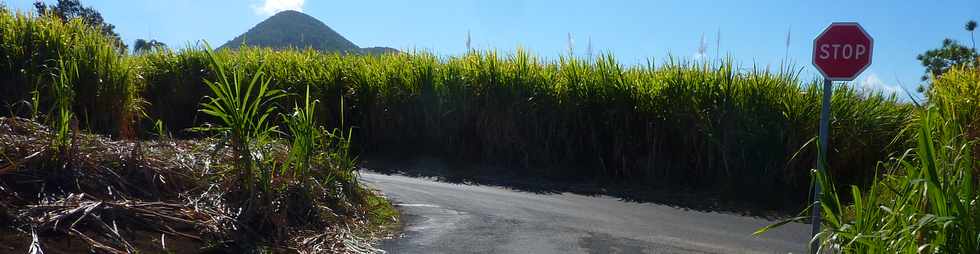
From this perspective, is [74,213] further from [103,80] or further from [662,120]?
[662,120]

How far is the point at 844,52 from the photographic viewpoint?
7090 millimetres

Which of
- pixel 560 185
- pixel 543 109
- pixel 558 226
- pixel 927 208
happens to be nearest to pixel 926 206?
pixel 927 208

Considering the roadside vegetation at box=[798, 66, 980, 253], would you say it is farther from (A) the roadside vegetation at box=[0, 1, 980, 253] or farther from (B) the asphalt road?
(B) the asphalt road

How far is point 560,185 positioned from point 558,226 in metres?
3.60

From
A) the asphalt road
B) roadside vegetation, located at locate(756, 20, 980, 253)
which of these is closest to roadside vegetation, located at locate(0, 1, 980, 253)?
roadside vegetation, located at locate(756, 20, 980, 253)

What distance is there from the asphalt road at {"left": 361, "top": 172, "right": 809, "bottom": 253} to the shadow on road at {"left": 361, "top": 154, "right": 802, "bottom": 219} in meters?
0.43

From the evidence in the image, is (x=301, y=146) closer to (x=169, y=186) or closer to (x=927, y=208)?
(x=169, y=186)

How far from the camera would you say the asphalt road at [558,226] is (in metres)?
7.58

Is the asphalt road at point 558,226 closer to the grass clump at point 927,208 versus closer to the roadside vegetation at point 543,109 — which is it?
the roadside vegetation at point 543,109

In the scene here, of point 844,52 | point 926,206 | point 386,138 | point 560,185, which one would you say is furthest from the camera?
point 386,138

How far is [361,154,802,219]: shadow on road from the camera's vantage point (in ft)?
35.9

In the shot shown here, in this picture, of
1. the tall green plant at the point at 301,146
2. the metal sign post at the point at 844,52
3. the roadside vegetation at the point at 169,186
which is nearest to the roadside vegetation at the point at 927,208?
the metal sign post at the point at 844,52

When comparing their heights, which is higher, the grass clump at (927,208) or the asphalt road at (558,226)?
the grass clump at (927,208)

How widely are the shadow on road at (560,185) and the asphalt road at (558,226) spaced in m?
0.43
